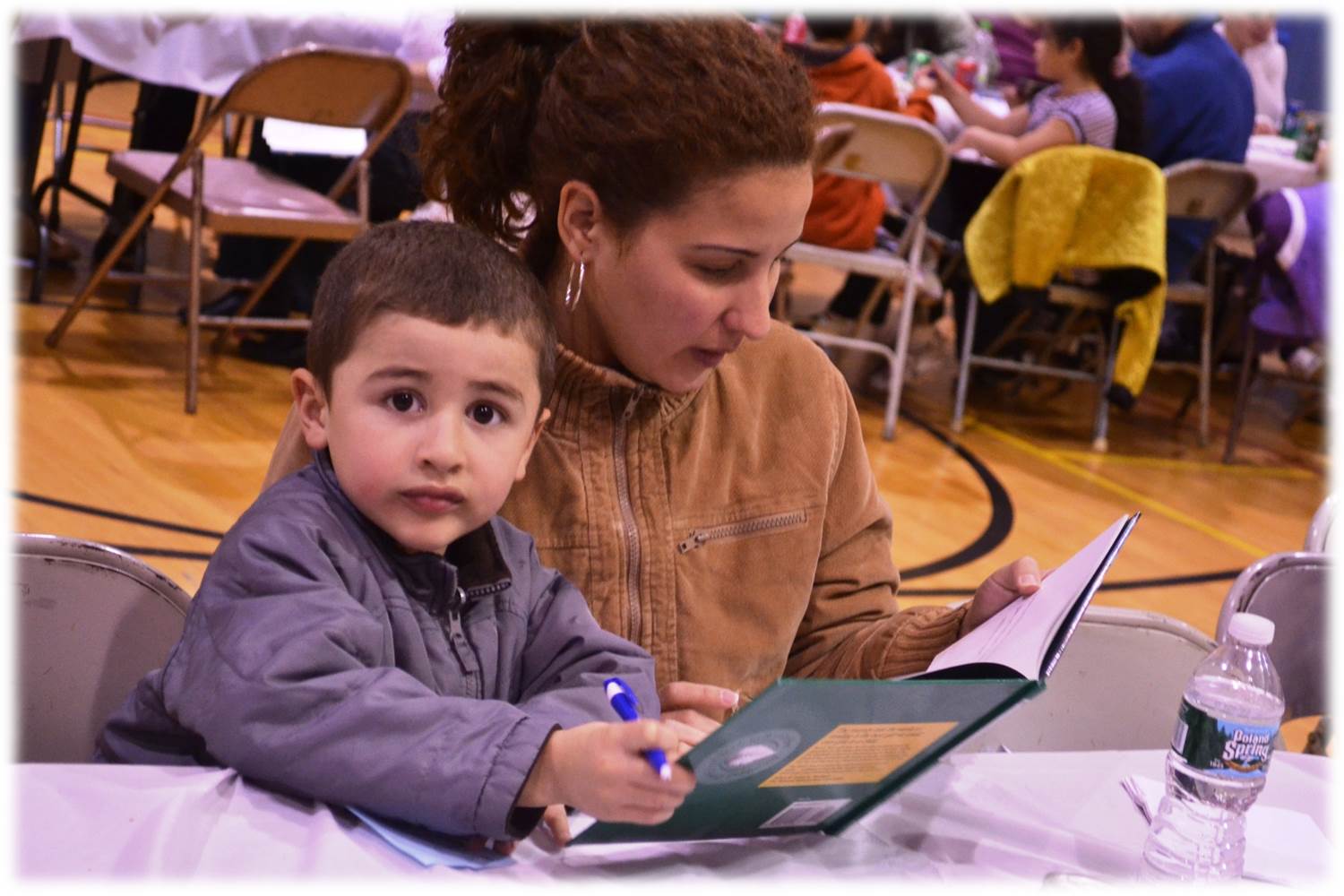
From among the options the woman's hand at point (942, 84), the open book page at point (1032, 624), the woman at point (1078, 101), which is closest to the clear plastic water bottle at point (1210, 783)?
the open book page at point (1032, 624)

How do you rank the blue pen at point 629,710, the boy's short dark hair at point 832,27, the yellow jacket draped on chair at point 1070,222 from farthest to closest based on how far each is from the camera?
the boy's short dark hair at point 832,27
the yellow jacket draped on chair at point 1070,222
the blue pen at point 629,710

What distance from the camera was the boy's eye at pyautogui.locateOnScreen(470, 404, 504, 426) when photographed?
1.15 meters

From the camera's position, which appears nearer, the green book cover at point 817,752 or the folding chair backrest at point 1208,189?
the green book cover at point 817,752

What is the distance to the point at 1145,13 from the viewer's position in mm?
5512

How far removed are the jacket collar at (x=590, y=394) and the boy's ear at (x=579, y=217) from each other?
99 mm

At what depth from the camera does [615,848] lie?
104 centimetres

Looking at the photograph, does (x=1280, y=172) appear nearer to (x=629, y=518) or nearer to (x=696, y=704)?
(x=629, y=518)

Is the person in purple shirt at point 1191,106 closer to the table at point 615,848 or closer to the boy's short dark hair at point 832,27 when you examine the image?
the boy's short dark hair at point 832,27

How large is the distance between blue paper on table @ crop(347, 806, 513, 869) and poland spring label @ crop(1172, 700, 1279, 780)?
0.57m

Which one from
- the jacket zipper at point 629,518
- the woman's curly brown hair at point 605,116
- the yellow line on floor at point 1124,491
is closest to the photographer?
the woman's curly brown hair at point 605,116

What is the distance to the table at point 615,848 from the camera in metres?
0.94

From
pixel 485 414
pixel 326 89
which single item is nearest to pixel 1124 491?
pixel 326 89

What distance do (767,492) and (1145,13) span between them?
4644mm

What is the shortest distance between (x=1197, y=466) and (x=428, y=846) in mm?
4777
